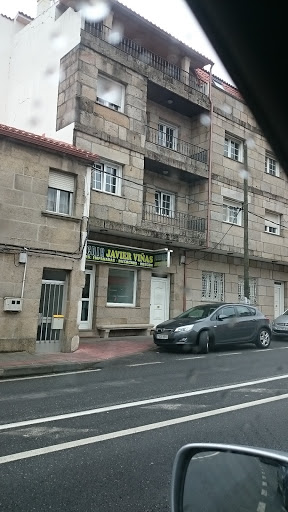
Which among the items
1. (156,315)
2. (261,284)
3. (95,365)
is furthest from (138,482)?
(261,284)

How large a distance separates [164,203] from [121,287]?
4502 millimetres

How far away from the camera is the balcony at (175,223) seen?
16.2m

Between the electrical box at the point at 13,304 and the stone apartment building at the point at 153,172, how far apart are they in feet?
13.2

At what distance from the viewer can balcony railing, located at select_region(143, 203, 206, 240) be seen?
1681 centimetres

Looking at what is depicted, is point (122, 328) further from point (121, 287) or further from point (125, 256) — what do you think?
point (125, 256)

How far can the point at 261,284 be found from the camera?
21656mm

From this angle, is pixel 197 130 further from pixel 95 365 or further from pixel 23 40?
pixel 95 365

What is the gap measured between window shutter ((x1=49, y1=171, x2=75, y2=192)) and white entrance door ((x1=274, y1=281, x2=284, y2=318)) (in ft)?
47.0

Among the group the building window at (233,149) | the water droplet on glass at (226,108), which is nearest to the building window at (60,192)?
the water droplet on glass at (226,108)

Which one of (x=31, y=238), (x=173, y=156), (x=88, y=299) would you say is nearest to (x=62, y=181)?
(x=31, y=238)

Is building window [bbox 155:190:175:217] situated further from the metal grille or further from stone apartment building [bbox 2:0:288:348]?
the metal grille

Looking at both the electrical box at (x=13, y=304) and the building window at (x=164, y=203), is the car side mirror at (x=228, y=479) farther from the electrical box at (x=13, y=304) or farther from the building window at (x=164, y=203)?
the building window at (x=164, y=203)

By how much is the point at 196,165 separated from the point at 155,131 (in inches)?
88.8

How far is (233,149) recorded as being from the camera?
20641 millimetres
